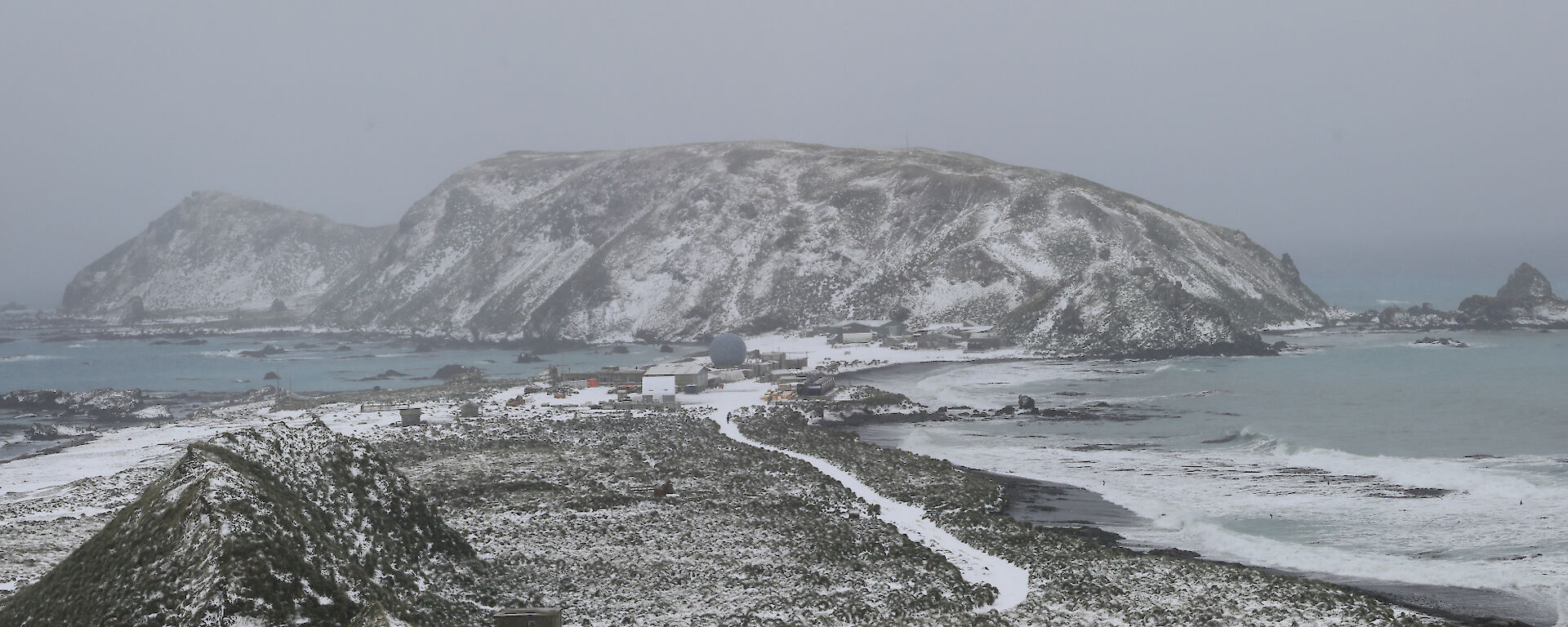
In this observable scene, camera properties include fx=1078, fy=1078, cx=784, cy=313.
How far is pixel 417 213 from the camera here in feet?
634

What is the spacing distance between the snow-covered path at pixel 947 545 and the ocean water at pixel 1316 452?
20.9 feet

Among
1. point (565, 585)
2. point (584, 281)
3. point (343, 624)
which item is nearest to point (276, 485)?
point (343, 624)

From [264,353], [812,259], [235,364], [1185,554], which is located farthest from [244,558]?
[264,353]

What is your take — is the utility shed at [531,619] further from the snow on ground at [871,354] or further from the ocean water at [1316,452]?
the snow on ground at [871,354]

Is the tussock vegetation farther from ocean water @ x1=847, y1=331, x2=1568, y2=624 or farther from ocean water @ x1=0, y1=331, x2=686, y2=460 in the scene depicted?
ocean water @ x1=0, y1=331, x2=686, y2=460

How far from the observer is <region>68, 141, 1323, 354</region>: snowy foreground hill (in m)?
112

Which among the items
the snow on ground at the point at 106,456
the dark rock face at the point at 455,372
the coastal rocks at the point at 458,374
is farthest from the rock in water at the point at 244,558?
the dark rock face at the point at 455,372

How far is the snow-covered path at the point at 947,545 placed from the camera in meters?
27.3

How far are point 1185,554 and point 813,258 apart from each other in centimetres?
10657

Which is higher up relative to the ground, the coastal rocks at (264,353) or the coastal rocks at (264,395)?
the coastal rocks at (264,353)

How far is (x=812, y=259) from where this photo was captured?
137 metres

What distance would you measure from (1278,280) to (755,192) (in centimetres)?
7100

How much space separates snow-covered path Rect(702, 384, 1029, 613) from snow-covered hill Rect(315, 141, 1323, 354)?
202 feet

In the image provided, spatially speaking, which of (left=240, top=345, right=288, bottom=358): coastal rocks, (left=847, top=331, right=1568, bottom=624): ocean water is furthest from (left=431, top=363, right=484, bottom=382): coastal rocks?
(left=240, top=345, right=288, bottom=358): coastal rocks
